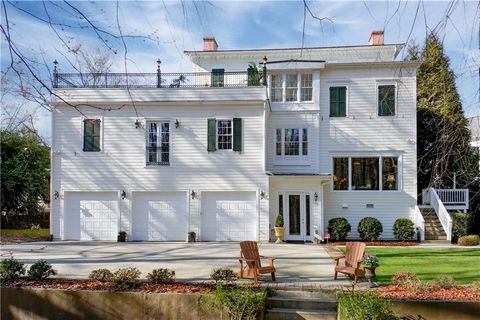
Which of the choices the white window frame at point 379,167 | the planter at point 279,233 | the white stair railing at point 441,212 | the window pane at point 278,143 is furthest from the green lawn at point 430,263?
the window pane at point 278,143

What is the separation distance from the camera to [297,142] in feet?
69.1

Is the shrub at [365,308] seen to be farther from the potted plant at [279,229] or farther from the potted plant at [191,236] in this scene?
the potted plant at [191,236]

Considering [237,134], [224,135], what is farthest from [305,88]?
[224,135]

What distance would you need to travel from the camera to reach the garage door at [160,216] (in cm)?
1931

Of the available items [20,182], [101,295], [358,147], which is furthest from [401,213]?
[20,182]

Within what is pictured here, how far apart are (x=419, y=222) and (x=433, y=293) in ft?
42.4

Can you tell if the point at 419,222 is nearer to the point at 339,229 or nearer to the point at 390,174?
the point at 390,174

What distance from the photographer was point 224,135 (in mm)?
19531

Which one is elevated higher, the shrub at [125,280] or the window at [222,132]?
the window at [222,132]

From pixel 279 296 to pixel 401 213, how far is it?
1401cm

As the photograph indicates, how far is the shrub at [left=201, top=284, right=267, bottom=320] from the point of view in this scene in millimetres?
7230

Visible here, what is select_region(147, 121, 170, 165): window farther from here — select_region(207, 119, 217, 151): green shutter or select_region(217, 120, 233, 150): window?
select_region(217, 120, 233, 150): window

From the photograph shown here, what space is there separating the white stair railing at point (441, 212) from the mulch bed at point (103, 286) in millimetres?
14710

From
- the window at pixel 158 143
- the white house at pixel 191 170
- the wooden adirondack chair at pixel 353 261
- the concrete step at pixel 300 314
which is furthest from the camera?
the window at pixel 158 143
